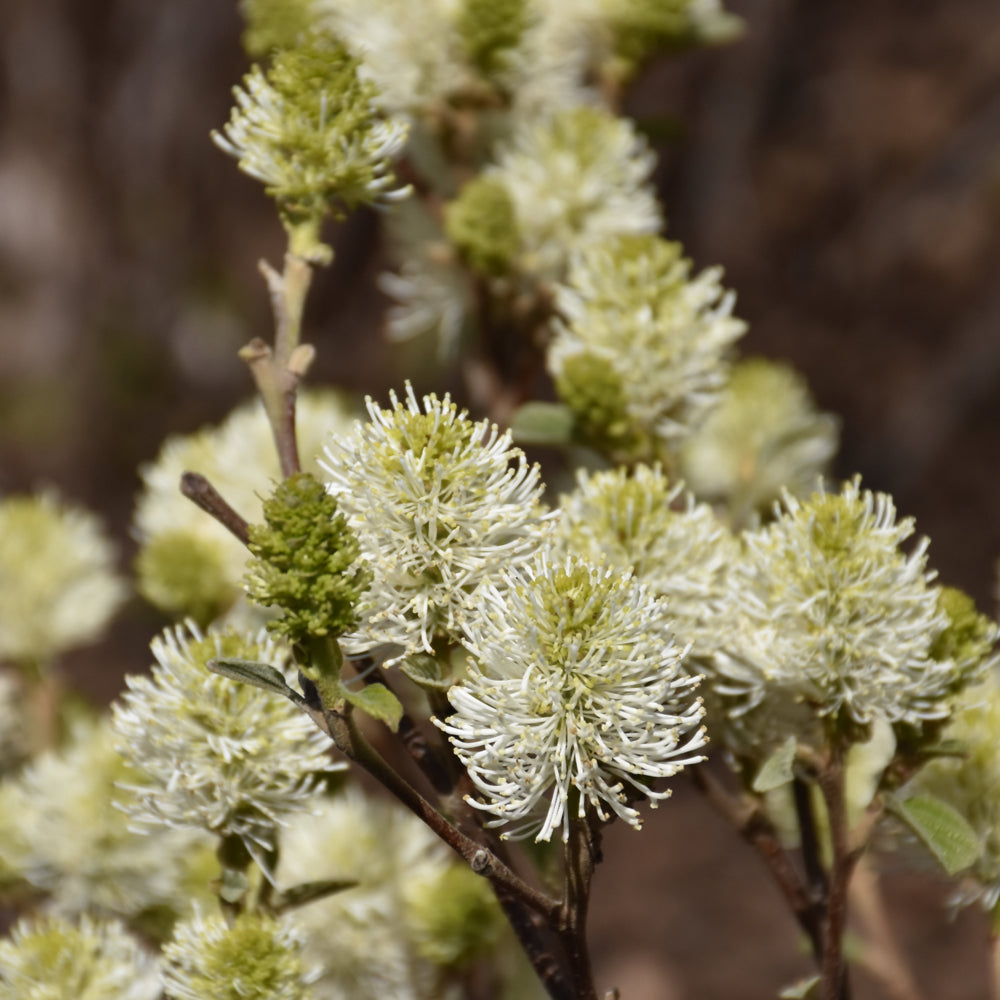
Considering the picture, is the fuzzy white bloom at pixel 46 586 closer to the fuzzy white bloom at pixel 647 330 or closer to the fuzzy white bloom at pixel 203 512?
the fuzzy white bloom at pixel 203 512

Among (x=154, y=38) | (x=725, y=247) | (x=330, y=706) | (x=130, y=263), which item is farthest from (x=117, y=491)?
(x=330, y=706)

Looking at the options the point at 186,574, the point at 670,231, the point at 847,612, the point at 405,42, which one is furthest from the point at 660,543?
the point at 670,231

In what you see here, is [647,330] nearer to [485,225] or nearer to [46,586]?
[485,225]

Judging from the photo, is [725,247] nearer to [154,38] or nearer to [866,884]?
[154,38]

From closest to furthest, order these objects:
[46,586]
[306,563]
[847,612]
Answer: [306,563] < [847,612] < [46,586]

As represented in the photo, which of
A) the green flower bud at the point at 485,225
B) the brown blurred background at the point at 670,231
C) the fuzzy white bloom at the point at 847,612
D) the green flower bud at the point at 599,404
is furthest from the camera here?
the brown blurred background at the point at 670,231

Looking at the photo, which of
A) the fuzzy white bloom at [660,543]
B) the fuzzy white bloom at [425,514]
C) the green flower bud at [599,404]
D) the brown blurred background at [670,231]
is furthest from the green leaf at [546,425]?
the brown blurred background at [670,231]
